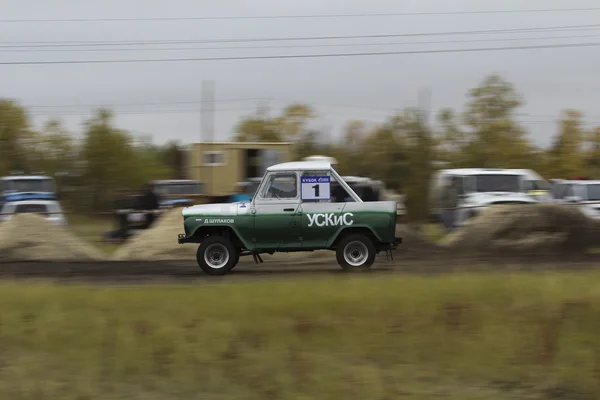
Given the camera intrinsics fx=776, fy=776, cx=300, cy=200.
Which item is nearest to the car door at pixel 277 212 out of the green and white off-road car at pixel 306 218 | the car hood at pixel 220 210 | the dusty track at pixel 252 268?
the green and white off-road car at pixel 306 218

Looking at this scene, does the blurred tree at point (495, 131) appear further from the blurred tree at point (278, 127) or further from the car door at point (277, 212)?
the car door at point (277, 212)

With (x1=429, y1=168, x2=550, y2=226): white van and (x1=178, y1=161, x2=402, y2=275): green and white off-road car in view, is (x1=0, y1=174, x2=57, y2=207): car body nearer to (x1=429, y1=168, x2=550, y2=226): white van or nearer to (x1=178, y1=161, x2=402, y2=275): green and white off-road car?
(x1=178, y1=161, x2=402, y2=275): green and white off-road car

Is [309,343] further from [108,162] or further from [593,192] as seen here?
[108,162]

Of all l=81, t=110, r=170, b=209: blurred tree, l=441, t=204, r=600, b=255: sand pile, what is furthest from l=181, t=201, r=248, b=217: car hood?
l=81, t=110, r=170, b=209: blurred tree

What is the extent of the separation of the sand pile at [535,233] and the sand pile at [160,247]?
586cm

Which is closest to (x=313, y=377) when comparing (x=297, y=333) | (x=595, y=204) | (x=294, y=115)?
(x=297, y=333)

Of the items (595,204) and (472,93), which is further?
(472,93)

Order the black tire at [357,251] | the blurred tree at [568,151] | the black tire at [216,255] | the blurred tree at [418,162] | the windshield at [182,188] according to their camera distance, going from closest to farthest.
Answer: the black tire at [357,251], the black tire at [216,255], the blurred tree at [418,162], the windshield at [182,188], the blurred tree at [568,151]

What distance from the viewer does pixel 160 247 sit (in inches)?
651

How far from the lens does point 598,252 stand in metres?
16.2

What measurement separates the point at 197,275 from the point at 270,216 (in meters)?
1.71

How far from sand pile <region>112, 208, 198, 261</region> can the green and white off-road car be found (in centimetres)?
261

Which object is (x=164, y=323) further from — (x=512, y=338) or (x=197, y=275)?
(x=197, y=275)

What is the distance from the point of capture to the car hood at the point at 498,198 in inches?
815
